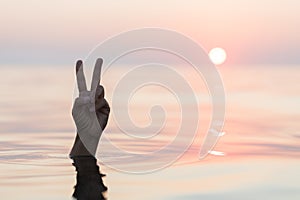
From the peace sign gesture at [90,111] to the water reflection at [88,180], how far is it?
1.64ft

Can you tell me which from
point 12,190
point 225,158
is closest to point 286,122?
point 225,158

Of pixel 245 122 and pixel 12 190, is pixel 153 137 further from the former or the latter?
pixel 12 190

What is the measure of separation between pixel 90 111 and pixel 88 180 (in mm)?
2300

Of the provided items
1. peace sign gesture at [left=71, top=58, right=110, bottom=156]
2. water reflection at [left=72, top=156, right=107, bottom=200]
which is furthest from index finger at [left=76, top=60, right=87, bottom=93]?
water reflection at [left=72, top=156, right=107, bottom=200]

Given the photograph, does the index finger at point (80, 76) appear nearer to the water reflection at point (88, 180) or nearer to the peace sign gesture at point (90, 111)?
the peace sign gesture at point (90, 111)

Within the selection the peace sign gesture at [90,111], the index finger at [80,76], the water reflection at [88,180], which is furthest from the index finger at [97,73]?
the water reflection at [88,180]

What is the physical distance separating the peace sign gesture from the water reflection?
50 centimetres

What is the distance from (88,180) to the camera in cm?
1803

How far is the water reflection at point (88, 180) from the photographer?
1623 cm

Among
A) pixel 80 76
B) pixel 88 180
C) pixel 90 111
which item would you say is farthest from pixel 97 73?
pixel 88 180

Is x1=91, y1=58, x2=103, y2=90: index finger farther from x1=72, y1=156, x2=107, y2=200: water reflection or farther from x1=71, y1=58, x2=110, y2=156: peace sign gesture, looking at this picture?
x1=72, y1=156, x2=107, y2=200: water reflection

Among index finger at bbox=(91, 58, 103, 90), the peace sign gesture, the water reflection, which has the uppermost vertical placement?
index finger at bbox=(91, 58, 103, 90)

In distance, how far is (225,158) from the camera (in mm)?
21906

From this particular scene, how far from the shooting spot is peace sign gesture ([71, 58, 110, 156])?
63.7 ft
